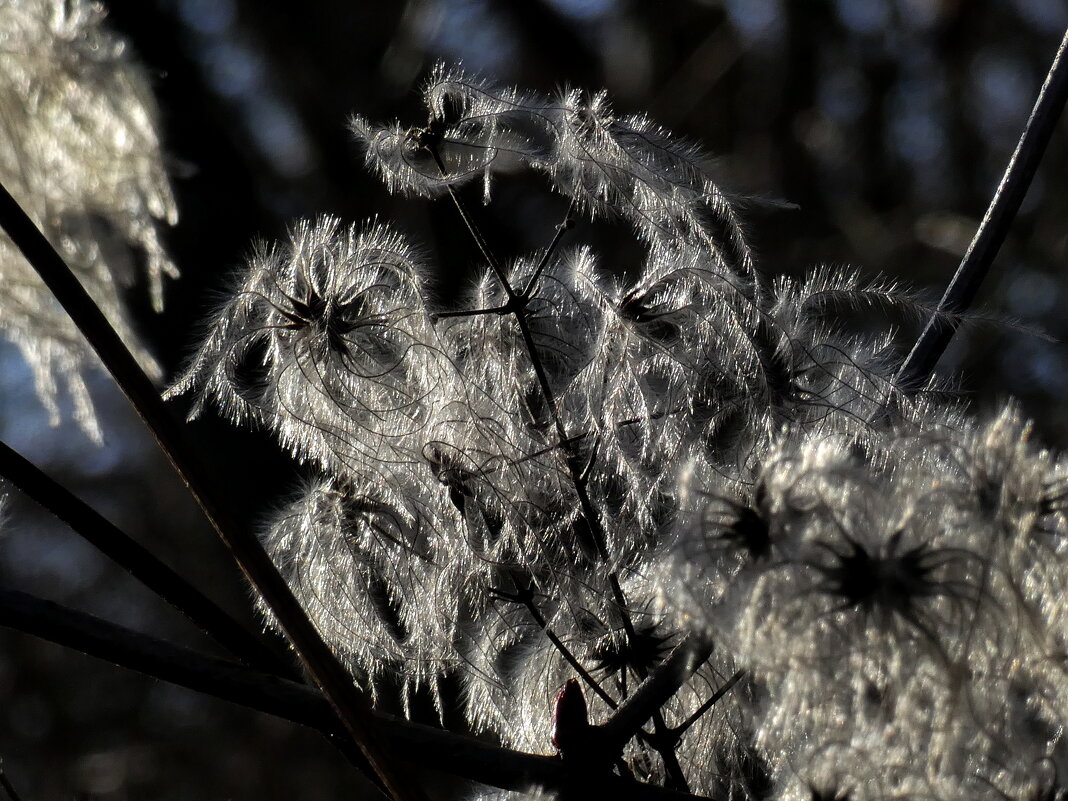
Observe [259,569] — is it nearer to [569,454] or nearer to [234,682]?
[234,682]

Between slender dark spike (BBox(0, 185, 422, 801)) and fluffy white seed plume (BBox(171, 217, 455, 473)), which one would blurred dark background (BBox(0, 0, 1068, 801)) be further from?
slender dark spike (BBox(0, 185, 422, 801))

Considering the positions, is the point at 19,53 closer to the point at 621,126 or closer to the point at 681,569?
the point at 621,126

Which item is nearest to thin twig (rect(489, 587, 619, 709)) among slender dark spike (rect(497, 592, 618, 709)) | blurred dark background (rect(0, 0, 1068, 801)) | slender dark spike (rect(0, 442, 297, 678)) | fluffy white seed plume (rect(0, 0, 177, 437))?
slender dark spike (rect(497, 592, 618, 709))

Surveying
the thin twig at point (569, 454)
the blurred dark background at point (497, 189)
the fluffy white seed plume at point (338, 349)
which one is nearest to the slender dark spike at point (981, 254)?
the thin twig at point (569, 454)

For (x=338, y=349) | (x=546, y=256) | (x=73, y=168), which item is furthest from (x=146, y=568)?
(x=73, y=168)

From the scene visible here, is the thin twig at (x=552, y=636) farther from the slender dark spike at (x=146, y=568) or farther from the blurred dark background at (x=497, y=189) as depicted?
the blurred dark background at (x=497, y=189)
